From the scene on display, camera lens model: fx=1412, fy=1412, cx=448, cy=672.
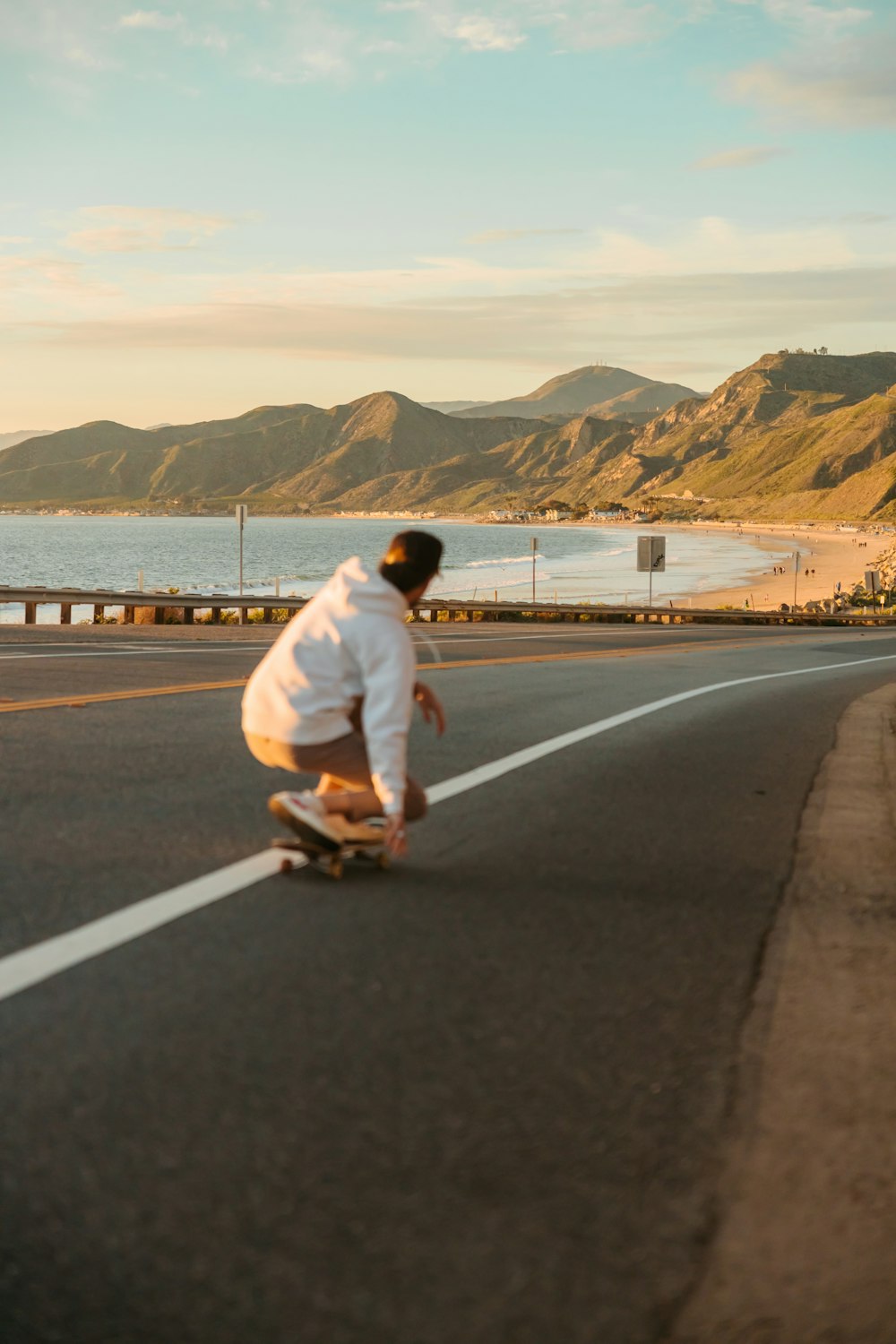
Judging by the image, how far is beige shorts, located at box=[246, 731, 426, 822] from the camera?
19.5 ft

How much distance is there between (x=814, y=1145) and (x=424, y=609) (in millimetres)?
40631

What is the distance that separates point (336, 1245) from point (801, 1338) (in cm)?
97

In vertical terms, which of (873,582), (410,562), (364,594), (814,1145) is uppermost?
(873,582)

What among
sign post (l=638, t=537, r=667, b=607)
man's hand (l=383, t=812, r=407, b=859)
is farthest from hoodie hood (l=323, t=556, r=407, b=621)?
sign post (l=638, t=537, r=667, b=607)

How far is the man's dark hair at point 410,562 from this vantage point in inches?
224

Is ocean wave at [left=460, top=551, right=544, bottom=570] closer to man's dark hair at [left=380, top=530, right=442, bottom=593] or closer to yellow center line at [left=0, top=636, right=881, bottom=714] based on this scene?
yellow center line at [left=0, top=636, right=881, bottom=714]

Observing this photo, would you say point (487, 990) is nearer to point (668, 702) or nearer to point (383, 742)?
point (383, 742)

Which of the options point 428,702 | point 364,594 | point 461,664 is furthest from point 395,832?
point 461,664

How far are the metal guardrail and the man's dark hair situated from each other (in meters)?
21.4

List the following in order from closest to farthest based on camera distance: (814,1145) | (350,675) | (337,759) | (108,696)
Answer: (814,1145), (350,675), (337,759), (108,696)

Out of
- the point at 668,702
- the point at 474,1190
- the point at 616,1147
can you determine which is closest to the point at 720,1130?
the point at 616,1147

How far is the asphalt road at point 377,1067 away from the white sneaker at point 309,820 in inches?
8.8

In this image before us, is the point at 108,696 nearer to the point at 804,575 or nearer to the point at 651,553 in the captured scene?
the point at 651,553

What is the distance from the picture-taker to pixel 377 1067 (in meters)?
3.98
